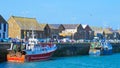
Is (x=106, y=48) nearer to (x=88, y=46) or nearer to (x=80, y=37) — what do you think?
(x=88, y=46)

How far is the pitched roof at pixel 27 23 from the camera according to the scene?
8559cm

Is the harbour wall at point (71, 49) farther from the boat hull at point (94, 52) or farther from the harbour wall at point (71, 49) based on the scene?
the boat hull at point (94, 52)

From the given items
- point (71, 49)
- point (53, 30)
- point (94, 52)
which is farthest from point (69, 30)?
point (71, 49)

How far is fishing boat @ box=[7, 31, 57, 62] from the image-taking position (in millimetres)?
56719

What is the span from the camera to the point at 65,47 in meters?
74.3

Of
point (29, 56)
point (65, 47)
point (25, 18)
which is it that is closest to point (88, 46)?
point (65, 47)

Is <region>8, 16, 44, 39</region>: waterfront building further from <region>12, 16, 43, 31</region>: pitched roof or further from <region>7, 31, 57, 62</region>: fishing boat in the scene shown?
<region>7, 31, 57, 62</region>: fishing boat

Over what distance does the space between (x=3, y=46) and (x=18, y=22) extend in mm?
27559

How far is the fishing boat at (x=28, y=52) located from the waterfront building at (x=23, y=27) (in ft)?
74.0

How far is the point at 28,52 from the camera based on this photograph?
188ft

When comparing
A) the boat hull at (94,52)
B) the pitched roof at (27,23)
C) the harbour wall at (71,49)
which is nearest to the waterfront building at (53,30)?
the pitched roof at (27,23)

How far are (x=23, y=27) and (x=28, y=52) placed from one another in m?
28.4

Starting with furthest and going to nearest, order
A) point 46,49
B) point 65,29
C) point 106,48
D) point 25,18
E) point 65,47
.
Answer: point 65,29 → point 25,18 → point 106,48 → point 65,47 → point 46,49

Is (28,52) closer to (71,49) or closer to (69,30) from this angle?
(71,49)
